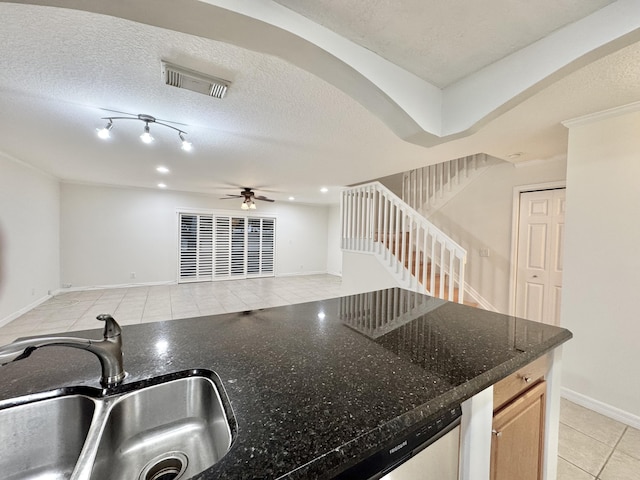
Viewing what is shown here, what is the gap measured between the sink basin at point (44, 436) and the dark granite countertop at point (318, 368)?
53 mm

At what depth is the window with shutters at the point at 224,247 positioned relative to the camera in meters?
7.00

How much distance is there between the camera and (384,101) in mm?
1560

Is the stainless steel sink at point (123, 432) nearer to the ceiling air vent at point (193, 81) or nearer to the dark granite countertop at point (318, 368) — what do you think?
the dark granite countertop at point (318, 368)

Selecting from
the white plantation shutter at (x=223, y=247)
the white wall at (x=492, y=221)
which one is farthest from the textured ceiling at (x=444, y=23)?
the white plantation shutter at (x=223, y=247)

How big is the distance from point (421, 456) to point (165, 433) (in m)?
0.77

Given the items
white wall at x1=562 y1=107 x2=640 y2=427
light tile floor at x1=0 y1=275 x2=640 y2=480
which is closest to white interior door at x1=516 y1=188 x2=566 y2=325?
white wall at x1=562 y1=107 x2=640 y2=427

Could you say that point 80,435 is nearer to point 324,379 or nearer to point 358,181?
point 324,379

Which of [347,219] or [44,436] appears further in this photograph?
[347,219]

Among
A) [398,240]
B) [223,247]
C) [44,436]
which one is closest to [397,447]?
[44,436]

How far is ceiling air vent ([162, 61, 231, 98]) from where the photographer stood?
1.70m

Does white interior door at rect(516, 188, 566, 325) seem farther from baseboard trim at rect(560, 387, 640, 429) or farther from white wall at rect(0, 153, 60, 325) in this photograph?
white wall at rect(0, 153, 60, 325)

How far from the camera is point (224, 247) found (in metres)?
7.55

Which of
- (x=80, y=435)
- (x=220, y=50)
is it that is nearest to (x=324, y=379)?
(x=80, y=435)

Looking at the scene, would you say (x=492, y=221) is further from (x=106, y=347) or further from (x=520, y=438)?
(x=106, y=347)
